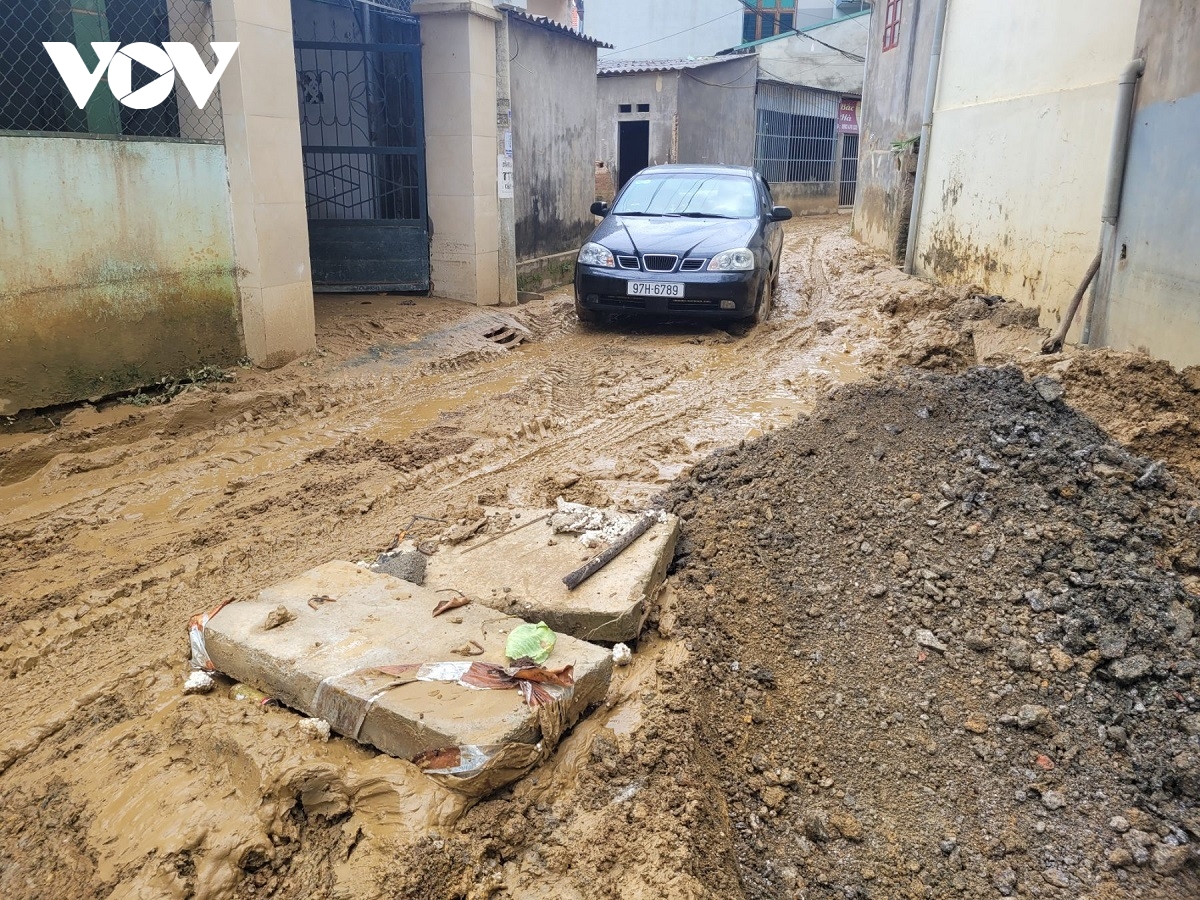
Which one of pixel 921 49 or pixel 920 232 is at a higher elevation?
pixel 921 49

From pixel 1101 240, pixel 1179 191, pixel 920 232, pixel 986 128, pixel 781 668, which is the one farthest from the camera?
pixel 920 232

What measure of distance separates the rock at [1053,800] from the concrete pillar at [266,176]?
6254mm

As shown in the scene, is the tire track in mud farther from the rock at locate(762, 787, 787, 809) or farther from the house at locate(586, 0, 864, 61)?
the house at locate(586, 0, 864, 61)

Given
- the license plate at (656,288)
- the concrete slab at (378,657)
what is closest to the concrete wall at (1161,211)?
the license plate at (656,288)

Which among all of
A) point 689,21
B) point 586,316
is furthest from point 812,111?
point 586,316

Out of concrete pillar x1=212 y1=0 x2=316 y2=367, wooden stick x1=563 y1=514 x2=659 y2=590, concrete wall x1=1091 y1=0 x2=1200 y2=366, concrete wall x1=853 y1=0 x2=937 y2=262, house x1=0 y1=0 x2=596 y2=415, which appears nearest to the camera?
wooden stick x1=563 y1=514 x2=659 y2=590

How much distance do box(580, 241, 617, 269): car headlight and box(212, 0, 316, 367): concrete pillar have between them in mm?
2684

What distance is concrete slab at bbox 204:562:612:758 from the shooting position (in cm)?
256

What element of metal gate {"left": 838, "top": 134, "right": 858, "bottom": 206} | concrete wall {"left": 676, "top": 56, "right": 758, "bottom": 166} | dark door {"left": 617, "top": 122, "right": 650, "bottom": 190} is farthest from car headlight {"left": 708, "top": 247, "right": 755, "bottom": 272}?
metal gate {"left": 838, "top": 134, "right": 858, "bottom": 206}

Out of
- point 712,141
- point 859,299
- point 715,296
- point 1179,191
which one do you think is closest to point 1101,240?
point 1179,191

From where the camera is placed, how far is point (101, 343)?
20.2ft

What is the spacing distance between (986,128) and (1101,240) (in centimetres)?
331

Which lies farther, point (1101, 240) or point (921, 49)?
point (921, 49)

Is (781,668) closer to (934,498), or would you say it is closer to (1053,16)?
(934,498)
